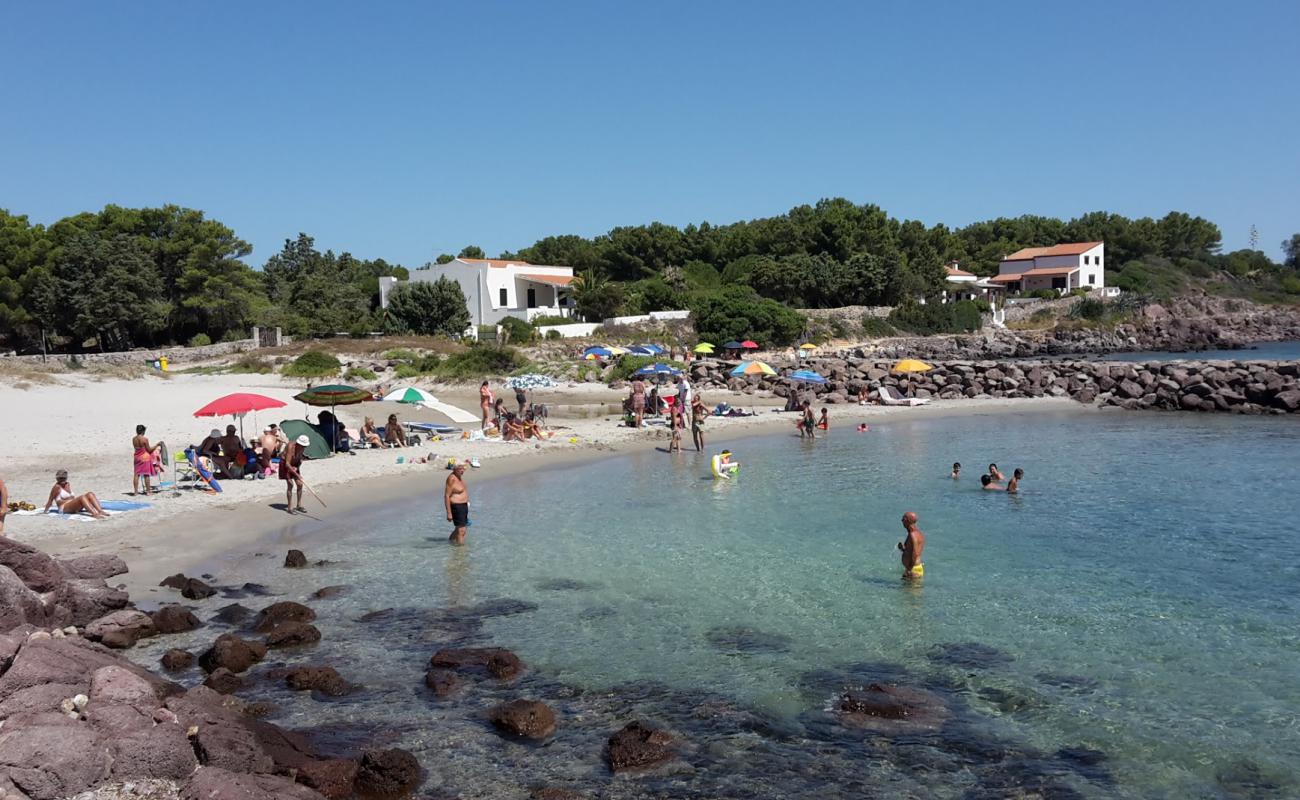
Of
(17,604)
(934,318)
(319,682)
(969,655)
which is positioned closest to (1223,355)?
(934,318)

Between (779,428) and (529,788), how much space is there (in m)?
24.3

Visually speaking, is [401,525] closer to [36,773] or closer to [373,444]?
[373,444]

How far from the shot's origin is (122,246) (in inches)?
2266

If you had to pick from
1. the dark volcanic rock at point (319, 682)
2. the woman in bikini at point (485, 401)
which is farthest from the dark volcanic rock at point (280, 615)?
the woman in bikini at point (485, 401)

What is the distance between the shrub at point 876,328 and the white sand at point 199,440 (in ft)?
97.2

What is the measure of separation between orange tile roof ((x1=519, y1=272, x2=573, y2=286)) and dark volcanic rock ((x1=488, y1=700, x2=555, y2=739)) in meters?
57.2

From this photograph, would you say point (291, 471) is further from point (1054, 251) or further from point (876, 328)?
point (1054, 251)

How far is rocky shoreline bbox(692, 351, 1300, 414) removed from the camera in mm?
37438

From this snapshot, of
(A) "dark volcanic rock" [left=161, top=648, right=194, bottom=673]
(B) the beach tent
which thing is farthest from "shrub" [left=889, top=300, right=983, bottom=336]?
(A) "dark volcanic rock" [left=161, top=648, right=194, bottom=673]

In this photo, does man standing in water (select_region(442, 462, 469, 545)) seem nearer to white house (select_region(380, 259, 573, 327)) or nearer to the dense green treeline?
the dense green treeline

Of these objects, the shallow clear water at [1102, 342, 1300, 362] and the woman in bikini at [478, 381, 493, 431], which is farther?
the shallow clear water at [1102, 342, 1300, 362]

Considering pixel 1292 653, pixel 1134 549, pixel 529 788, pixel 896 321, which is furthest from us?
pixel 896 321

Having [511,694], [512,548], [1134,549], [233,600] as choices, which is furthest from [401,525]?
[1134,549]

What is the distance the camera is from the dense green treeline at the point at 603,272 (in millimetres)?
57000
